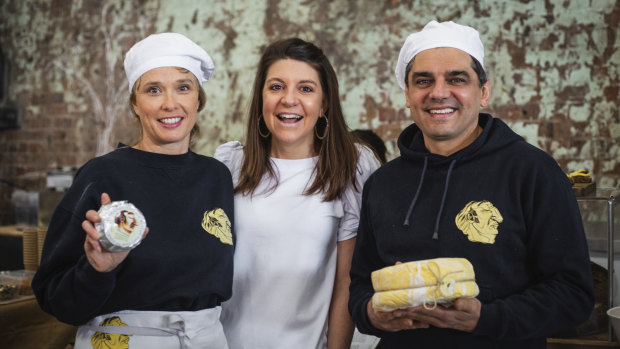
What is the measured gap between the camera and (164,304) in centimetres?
147

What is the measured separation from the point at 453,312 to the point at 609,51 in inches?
109

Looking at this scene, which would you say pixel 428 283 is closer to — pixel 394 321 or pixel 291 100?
pixel 394 321

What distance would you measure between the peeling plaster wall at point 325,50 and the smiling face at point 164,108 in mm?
2495

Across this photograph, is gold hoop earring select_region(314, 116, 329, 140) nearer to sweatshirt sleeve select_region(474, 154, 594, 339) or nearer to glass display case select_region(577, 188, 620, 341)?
sweatshirt sleeve select_region(474, 154, 594, 339)

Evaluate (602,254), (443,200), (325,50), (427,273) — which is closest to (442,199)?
(443,200)

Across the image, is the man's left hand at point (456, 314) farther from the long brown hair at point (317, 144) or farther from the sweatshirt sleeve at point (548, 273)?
the long brown hair at point (317, 144)

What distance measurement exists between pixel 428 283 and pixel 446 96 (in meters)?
0.52

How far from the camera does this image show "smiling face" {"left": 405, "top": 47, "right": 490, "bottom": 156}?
1.46m

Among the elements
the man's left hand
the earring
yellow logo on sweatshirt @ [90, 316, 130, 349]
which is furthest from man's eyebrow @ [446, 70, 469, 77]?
yellow logo on sweatshirt @ [90, 316, 130, 349]

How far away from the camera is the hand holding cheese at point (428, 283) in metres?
1.17

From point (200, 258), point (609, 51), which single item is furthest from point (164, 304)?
point (609, 51)

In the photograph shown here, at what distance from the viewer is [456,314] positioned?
3.99 feet

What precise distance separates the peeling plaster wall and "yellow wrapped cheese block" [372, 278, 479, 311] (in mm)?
2609

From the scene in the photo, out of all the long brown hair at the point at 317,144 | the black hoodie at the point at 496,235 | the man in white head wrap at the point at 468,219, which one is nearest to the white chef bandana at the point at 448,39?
the man in white head wrap at the point at 468,219
